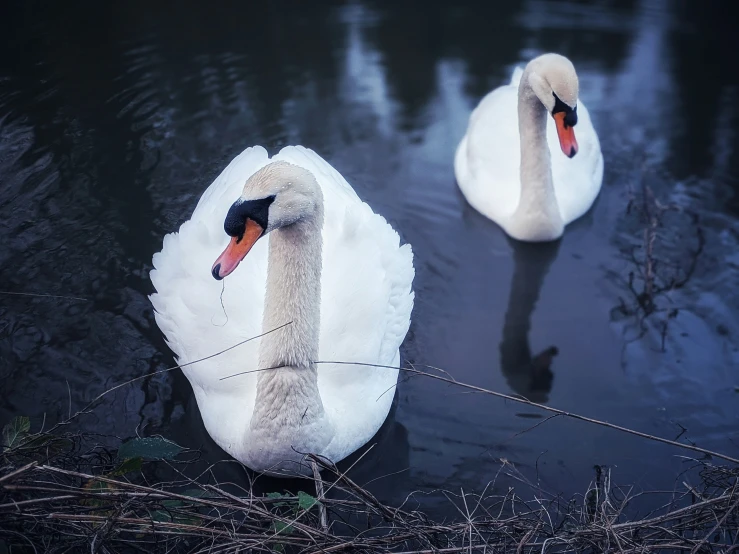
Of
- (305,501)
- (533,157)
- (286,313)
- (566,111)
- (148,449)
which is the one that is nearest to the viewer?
(305,501)

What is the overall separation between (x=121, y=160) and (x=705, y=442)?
5.57 meters

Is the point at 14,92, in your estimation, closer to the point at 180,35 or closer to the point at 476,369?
the point at 180,35

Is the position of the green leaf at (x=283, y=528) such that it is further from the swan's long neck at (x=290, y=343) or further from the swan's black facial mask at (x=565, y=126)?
the swan's black facial mask at (x=565, y=126)

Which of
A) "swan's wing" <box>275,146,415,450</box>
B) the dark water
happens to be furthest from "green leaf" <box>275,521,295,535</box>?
the dark water

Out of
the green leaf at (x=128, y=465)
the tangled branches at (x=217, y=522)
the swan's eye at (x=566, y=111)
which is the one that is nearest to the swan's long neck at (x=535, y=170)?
the swan's eye at (x=566, y=111)

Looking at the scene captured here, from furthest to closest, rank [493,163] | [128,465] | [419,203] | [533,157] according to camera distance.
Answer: [419,203]
[493,163]
[533,157]
[128,465]

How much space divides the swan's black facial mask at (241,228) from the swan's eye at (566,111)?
3206 millimetres

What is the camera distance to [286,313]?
13.6 feet

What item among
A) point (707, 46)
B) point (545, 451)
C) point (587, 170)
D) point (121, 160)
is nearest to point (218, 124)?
point (121, 160)

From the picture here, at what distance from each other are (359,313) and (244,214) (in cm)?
132

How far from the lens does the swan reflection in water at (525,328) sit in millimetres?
5570

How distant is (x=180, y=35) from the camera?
1057 centimetres

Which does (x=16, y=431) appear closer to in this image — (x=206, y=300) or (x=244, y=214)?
(x=206, y=300)

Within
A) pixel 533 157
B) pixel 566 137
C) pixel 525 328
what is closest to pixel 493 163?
pixel 533 157
